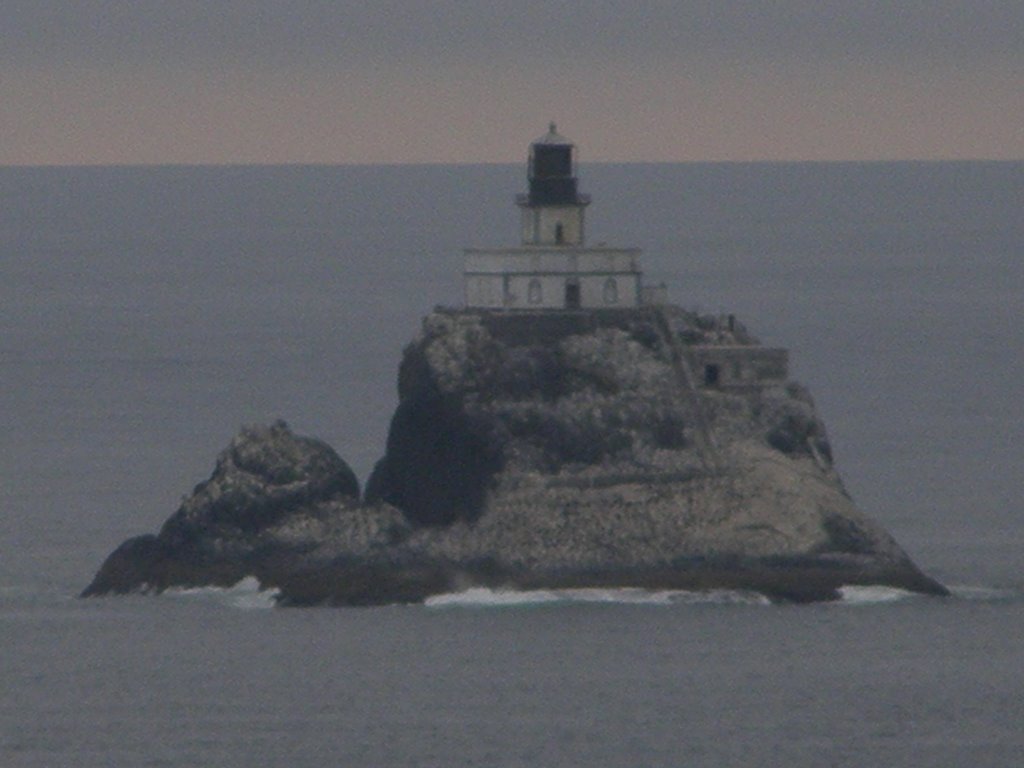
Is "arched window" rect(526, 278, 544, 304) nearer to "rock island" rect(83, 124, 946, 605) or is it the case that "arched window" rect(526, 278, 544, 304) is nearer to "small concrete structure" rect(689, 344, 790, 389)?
"rock island" rect(83, 124, 946, 605)

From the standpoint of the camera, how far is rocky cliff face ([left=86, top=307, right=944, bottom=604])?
8606 cm

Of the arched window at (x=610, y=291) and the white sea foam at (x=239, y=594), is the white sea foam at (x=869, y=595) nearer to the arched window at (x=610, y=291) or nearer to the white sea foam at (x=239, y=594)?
the arched window at (x=610, y=291)

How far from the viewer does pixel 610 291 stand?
9269cm

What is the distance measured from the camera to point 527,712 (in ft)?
248

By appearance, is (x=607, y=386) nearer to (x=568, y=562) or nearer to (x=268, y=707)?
(x=568, y=562)

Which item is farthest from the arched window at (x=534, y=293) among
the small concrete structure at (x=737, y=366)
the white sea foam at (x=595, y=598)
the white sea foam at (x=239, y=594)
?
the white sea foam at (x=239, y=594)

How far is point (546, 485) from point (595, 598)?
116 inches

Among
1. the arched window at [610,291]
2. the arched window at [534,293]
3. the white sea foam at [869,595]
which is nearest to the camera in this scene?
the white sea foam at [869,595]

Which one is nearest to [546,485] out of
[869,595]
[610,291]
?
[610,291]

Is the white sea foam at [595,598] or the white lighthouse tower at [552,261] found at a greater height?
the white lighthouse tower at [552,261]

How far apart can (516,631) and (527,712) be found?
7.75 m

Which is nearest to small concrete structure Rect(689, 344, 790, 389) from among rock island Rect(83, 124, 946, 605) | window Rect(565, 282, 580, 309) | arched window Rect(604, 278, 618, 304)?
rock island Rect(83, 124, 946, 605)

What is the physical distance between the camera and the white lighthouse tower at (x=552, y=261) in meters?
92.2

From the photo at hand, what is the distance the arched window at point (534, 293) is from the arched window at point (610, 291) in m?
1.46
